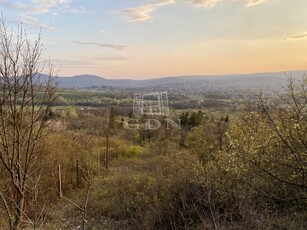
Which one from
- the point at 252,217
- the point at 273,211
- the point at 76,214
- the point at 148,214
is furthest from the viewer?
the point at 76,214

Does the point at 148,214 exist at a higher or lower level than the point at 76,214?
higher

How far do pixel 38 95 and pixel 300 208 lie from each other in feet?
20.0

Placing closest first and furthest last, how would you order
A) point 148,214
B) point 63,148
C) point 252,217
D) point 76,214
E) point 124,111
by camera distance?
point 252,217, point 148,214, point 76,214, point 63,148, point 124,111

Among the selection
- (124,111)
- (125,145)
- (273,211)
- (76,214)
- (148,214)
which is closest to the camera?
(273,211)

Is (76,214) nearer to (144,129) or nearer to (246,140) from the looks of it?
(246,140)

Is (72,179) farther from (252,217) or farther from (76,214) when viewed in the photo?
(252,217)

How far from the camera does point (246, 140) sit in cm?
947

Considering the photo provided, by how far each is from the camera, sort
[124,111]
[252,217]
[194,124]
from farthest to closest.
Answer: [124,111] → [194,124] → [252,217]

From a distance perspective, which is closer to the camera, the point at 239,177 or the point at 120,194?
the point at 239,177

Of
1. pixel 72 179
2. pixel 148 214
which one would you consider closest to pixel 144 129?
pixel 72 179

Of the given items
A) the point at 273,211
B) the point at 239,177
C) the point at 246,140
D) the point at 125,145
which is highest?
the point at 246,140

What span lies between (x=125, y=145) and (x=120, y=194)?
39.0 feet

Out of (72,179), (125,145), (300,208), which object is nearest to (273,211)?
(300,208)

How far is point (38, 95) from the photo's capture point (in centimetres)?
700
